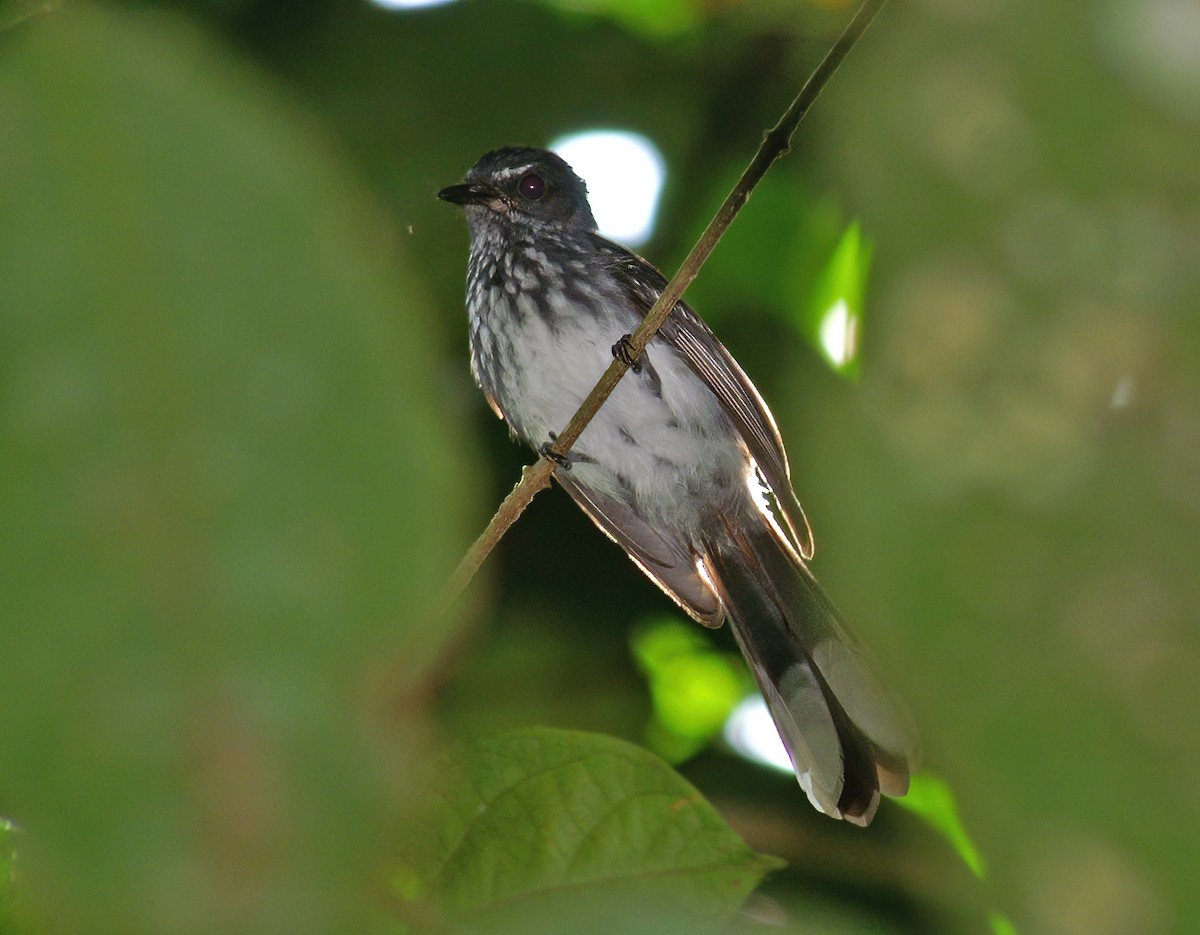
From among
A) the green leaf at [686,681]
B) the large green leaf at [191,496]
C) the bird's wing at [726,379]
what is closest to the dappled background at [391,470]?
the large green leaf at [191,496]

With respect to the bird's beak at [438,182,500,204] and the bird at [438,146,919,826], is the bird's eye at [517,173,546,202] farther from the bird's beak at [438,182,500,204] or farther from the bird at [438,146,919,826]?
the bird's beak at [438,182,500,204]

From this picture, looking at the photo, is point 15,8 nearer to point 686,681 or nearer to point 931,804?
point 931,804

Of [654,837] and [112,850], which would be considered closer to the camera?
[112,850]

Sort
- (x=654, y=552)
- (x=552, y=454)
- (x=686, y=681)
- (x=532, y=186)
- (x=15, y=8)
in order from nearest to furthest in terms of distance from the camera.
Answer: (x=15, y=8) → (x=552, y=454) → (x=654, y=552) → (x=686, y=681) → (x=532, y=186)

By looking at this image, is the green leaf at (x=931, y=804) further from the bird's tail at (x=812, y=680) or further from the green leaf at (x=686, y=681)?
the green leaf at (x=686, y=681)

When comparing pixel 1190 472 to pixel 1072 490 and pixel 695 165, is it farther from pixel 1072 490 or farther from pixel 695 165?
pixel 695 165

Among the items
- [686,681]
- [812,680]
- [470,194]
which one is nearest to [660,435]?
[686,681]

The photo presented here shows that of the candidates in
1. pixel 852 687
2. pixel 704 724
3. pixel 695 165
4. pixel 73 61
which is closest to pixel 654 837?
pixel 73 61
